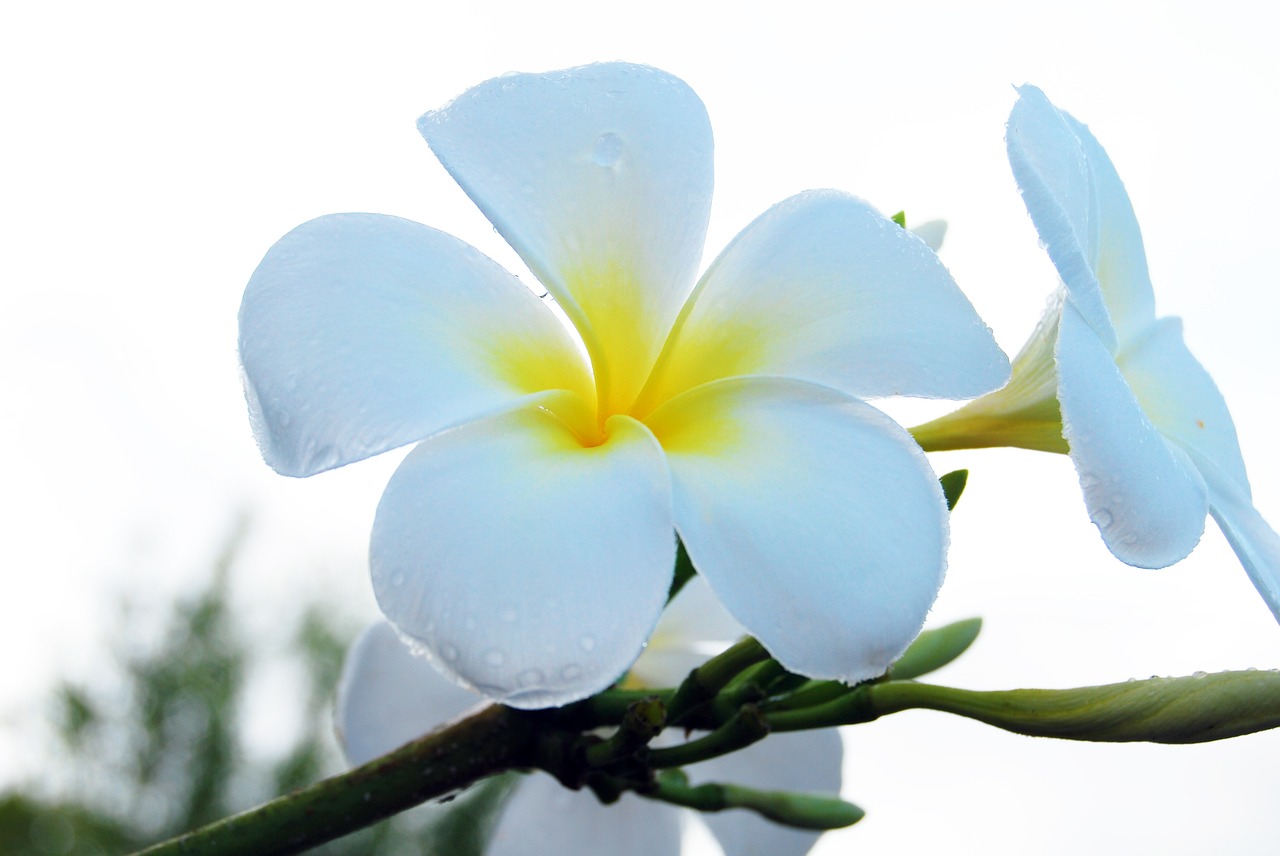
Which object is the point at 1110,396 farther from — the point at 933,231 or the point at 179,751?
the point at 179,751

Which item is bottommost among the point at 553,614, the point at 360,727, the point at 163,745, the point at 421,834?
the point at 421,834

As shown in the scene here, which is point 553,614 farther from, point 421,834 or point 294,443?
point 421,834

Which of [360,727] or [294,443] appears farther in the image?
[360,727]

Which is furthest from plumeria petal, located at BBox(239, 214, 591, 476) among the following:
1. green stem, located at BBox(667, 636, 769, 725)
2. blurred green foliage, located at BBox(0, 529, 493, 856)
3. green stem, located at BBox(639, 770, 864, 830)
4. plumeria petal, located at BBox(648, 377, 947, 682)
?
blurred green foliage, located at BBox(0, 529, 493, 856)

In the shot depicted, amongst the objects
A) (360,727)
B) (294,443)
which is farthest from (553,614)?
(360,727)

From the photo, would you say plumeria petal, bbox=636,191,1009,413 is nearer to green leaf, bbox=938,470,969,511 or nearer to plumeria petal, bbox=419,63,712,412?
plumeria petal, bbox=419,63,712,412
